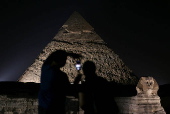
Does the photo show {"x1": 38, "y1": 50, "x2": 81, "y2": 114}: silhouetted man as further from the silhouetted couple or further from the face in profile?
the face in profile

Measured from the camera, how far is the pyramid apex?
39.1 ft

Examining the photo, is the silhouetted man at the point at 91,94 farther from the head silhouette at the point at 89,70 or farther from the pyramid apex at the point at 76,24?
the pyramid apex at the point at 76,24

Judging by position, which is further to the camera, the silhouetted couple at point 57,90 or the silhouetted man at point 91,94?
the silhouetted man at point 91,94

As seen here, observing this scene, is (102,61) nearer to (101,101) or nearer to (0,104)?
(0,104)

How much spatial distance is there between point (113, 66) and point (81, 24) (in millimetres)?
4222

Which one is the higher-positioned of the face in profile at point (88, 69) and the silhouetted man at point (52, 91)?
the face in profile at point (88, 69)

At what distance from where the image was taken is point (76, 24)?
12078 millimetres

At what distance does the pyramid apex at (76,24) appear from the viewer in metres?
11.9

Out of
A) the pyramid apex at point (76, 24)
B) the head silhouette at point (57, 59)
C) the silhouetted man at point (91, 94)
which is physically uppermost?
the pyramid apex at point (76, 24)

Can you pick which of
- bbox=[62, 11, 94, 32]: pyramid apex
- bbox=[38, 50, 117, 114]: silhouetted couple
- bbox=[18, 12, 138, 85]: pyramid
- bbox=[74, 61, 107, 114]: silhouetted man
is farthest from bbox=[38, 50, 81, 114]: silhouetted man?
bbox=[62, 11, 94, 32]: pyramid apex

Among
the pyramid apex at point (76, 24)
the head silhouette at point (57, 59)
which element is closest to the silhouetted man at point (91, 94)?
the head silhouette at point (57, 59)

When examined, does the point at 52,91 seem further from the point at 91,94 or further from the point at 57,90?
the point at 91,94

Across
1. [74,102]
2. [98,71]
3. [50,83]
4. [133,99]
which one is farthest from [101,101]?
[98,71]

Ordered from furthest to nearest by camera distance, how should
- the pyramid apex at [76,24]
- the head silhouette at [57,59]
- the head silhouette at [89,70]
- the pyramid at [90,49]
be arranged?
the pyramid apex at [76,24] → the pyramid at [90,49] → the head silhouette at [89,70] → the head silhouette at [57,59]
